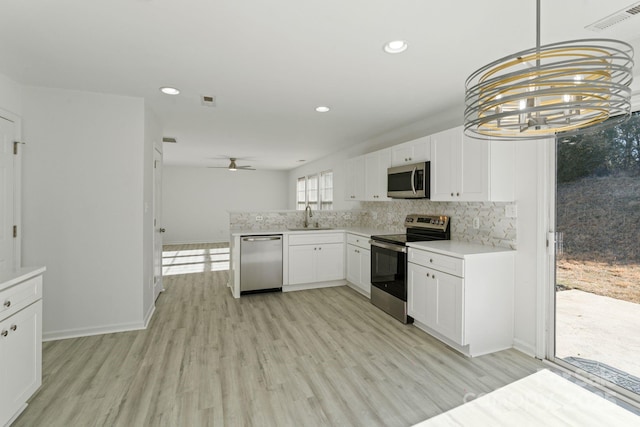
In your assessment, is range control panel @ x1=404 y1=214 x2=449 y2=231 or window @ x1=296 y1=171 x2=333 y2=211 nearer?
range control panel @ x1=404 y1=214 x2=449 y2=231

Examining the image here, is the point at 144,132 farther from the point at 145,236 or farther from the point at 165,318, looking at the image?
the point at 165,318

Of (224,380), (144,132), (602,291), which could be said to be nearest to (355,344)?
(224,380)

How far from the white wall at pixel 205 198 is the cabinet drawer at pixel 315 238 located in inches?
218

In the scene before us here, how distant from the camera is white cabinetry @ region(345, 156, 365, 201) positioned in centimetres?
494

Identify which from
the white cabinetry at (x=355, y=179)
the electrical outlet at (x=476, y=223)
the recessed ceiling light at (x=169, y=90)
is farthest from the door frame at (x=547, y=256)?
the recessed ceiling light at (x=169, y=90)

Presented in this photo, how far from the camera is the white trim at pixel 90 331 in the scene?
9.88ft

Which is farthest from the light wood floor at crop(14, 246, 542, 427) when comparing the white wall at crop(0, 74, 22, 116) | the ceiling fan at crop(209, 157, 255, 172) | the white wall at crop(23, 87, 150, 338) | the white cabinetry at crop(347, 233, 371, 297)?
the ceiling fan at crop(209, 157, 255, 172)

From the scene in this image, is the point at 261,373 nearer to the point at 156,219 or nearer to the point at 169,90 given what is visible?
the point at 156,219

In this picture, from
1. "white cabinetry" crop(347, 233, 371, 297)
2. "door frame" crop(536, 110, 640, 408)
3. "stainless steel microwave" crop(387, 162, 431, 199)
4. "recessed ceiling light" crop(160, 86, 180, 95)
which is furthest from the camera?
"white cabinetry" crop(347, 233, 371, 297)

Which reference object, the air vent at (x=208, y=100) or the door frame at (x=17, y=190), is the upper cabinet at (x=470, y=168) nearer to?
the air vent at (x=208, y=100)

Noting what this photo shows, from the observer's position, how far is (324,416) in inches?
76.0

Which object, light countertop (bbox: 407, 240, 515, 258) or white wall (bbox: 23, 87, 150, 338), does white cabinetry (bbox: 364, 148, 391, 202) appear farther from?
white wall (bbox: 23, 87, 150, 338)

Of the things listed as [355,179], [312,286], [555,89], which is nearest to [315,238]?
[312,286]

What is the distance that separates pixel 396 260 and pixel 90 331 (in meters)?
3.25
